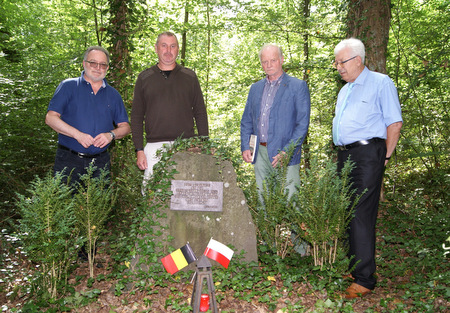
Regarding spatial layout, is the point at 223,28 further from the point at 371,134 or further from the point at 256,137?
the point at 371,134

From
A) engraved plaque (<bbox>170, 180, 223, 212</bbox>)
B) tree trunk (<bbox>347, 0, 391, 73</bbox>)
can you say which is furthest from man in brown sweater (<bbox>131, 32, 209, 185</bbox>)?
tree trunk (<bbox>347, 0, 391, 73</bbox>)

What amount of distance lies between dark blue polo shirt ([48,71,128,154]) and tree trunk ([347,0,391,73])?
12.6 ft

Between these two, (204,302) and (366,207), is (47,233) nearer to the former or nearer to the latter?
(204,302)

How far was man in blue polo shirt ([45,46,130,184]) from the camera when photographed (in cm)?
413

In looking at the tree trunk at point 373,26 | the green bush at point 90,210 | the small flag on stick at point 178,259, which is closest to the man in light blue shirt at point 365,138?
the small flag on stick at point 178,259

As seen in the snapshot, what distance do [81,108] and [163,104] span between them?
0.93 m

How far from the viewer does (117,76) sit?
247 inches

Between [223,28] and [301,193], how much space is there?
772cm

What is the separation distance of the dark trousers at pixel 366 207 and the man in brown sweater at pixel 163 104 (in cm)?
194

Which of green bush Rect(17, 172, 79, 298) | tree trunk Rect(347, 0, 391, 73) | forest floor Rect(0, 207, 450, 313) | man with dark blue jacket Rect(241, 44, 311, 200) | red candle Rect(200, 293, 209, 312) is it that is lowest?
forest floor Rect(0, 207, 450, 313)

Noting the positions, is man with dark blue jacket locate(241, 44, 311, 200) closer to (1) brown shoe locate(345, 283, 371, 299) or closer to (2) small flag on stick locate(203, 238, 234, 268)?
(2) small flag on stick locate(203, 238, 234, 268)

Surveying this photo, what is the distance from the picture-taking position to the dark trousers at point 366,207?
3.54 meters

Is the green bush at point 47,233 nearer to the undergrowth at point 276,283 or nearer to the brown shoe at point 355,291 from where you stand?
the undergrowth at point 276,283

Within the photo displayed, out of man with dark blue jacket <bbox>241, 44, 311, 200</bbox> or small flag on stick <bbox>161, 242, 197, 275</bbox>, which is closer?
small flag on stick <bbox>161, 242, 197, 275</bbox>
